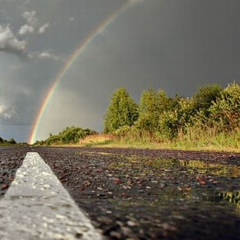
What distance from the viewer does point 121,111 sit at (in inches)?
2562

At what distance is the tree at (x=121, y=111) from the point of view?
64.2 m

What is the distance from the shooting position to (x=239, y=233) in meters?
2.59

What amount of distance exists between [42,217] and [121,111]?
204ft

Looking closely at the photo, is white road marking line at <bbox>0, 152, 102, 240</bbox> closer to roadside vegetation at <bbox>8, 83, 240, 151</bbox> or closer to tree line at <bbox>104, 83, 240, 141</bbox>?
roadside vegetation at <bbox>8, 83, 240, 151</bbox>

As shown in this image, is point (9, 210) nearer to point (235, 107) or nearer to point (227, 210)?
point (227, 210)

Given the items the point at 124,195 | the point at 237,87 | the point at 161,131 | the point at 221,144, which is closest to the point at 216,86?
the point at 161,131

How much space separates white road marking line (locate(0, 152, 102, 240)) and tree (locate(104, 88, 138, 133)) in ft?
196

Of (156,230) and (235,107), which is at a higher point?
(235,107)

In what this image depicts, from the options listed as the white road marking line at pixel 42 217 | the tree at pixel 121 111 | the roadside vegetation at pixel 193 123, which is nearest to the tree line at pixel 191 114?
the roadside vegetation at pixel 193 123

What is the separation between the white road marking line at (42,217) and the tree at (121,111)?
59728mm

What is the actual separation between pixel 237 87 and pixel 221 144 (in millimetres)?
3959

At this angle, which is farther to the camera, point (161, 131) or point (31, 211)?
point (161, 131)

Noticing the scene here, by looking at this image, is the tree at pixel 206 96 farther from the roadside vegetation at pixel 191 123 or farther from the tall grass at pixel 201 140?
the tall grass at pixel 201 140

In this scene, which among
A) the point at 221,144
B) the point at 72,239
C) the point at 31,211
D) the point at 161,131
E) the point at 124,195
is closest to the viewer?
the point at 72,239
